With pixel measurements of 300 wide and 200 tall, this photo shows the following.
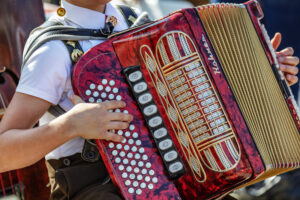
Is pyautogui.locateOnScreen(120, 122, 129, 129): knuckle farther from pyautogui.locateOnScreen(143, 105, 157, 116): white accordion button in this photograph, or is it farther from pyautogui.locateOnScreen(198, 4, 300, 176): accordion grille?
pyautogui.locateOnScreen(198, 4, 300, 176): accordion grille

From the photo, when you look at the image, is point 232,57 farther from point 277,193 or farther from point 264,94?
point 277,193

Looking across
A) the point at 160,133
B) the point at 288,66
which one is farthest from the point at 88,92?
the point at 288,66

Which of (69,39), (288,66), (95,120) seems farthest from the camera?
(288,66)

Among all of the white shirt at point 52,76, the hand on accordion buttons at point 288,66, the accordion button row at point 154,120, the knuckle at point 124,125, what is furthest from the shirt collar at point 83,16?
the hand on accordion buttons at point 288,66

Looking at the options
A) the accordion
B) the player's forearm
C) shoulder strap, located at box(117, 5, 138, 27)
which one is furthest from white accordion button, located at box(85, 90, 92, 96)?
shoulder strap, located at box(117, 5, 138, 27)

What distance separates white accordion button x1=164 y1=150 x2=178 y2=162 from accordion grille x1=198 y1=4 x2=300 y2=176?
0.82 ft

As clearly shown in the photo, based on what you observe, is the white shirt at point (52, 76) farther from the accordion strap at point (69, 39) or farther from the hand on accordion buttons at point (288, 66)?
the hand on accordion buttons at point (288, 66)

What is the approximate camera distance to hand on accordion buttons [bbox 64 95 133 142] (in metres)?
1.28

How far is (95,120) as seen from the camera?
50.6 inches

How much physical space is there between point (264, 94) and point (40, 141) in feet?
2.45

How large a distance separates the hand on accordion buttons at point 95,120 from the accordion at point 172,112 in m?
0.02

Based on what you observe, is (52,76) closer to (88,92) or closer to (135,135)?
(88,92)

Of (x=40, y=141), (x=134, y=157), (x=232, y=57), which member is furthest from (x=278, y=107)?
(x=40, y=141)

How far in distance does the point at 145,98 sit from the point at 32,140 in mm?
361
